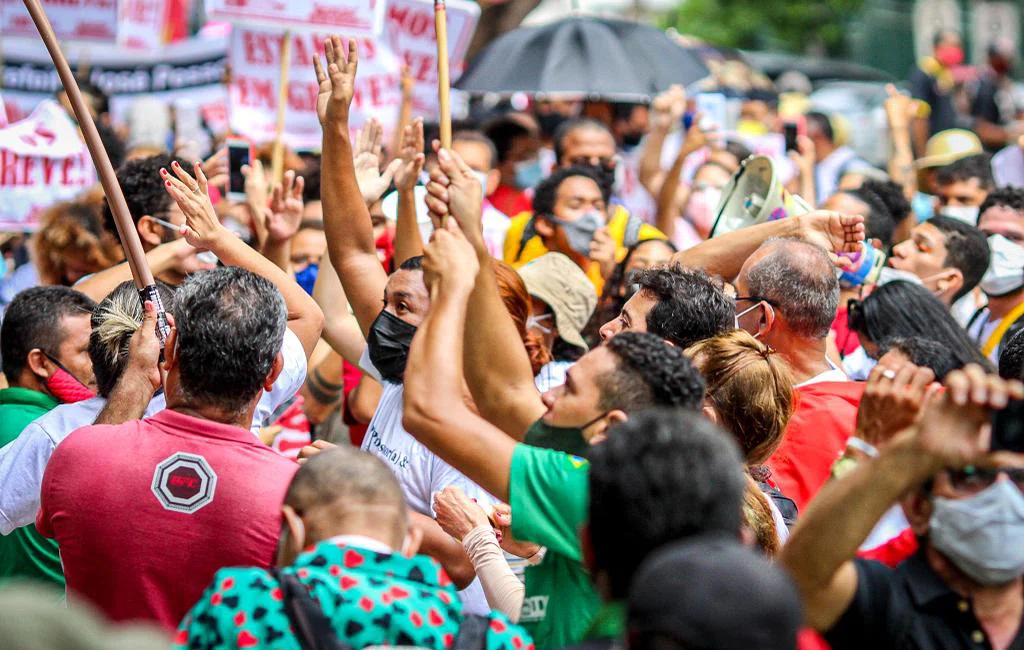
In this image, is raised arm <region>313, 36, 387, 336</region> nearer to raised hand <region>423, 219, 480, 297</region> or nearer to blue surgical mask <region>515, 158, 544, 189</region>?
raised hand <region>423, 219, 480, 297</region>

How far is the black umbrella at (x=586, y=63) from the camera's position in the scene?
934 cm

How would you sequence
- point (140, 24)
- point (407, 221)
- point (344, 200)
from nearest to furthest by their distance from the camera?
point (344, 200), point (407, 221), point (140, 24)

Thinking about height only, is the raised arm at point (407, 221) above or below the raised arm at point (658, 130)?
above

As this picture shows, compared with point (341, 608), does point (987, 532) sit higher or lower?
higher

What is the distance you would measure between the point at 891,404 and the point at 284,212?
2.81 m

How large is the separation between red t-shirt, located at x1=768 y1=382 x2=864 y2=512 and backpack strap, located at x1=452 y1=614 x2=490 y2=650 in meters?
2.00

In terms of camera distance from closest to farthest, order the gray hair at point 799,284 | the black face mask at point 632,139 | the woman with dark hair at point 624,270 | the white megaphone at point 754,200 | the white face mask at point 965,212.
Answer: the gray hair at point 799,284
the white megaphone at point 754,200
the woman with dark hair at point 624,270
the white face mask at point 965,212
the black face mask at point 632,139

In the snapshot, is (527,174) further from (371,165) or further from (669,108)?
(371,165)

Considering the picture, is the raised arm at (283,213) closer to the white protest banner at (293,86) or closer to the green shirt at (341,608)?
the green shirt at (341,608)

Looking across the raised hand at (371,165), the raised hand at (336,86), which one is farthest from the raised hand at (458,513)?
the raised hand at (371,165)

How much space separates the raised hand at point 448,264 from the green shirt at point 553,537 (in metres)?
0.42

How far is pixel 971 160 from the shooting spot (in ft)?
27.7

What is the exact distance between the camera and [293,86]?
7.93 metres

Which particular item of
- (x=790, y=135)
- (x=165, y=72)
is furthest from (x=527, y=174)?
(x=165, y=72)
